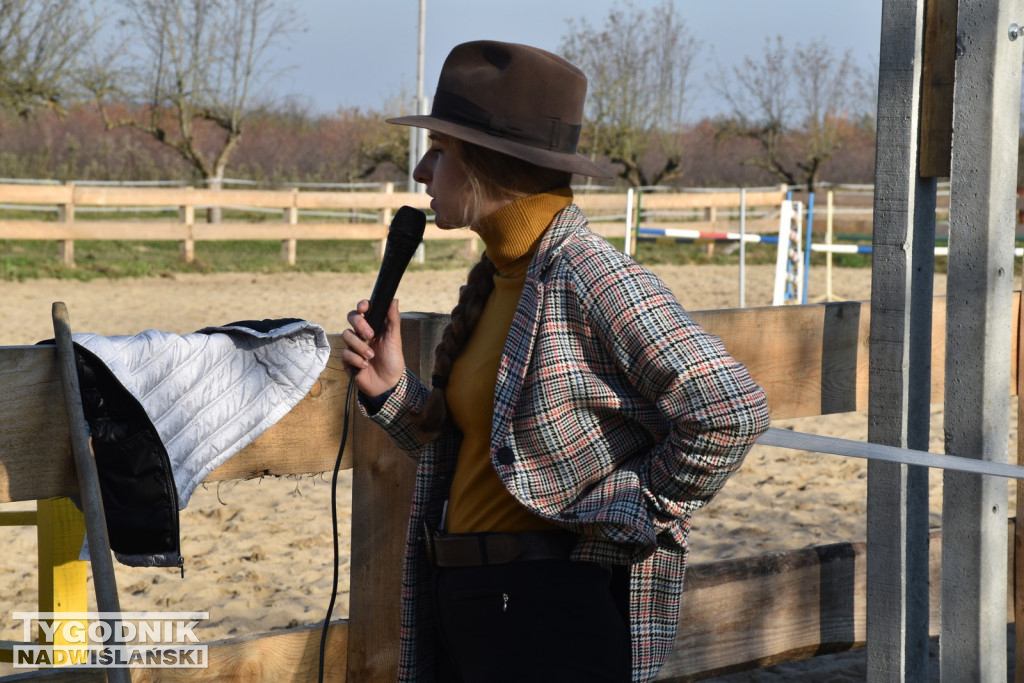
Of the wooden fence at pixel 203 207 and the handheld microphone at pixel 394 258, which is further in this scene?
the wooden fence at pixel 203 207

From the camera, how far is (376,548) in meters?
1.96

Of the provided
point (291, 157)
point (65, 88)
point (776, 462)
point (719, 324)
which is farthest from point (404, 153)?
point (719, 324)

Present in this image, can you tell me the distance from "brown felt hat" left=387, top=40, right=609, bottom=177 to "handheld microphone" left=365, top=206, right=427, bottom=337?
Result: 0.16 m

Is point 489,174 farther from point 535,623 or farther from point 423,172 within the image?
point 535,623

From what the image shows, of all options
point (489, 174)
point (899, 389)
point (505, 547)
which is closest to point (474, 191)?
point (489, 174)

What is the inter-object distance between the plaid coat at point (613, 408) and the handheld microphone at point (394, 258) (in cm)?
22

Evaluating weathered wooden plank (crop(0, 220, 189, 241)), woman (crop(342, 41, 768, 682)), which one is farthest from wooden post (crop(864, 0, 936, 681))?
weathered wooden plank (crop(0, 220, 189, 241))

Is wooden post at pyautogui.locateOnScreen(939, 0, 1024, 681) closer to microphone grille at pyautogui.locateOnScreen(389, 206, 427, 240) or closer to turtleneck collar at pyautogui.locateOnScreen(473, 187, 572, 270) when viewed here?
turtleneck collar at pyautogui.locateOnScreen(473, 187, 572, 270)

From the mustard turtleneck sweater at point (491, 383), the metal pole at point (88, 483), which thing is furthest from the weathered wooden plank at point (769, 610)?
the metal pole at point (88, 483)

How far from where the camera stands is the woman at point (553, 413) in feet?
4.55

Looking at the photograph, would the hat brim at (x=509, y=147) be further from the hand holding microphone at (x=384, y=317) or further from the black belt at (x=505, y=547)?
the black belt at (x=505, y=547)

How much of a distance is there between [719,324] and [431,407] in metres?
0.91

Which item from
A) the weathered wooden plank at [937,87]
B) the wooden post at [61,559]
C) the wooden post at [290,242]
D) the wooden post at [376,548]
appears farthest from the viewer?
the wooden post at [290,242]

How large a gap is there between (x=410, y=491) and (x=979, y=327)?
1.18 m
